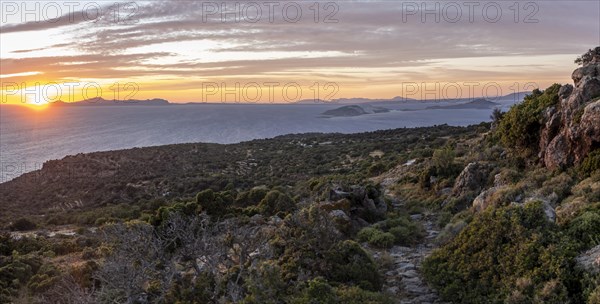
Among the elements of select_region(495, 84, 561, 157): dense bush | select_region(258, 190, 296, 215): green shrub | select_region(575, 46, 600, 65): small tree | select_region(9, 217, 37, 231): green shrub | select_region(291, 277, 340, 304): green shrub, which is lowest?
select_region(9, 217, 37, 231): green shrub

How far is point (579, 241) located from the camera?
8164 millimetres

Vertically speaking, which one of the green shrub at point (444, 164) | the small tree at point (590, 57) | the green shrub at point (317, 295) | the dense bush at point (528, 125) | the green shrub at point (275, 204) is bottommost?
the green shrub at point (275, 204)

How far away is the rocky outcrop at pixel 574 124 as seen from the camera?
43.7ft

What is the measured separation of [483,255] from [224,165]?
3956 centimetres

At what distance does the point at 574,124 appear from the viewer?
14.1 metres

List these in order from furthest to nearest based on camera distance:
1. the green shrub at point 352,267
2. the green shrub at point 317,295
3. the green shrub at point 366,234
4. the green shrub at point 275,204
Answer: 1. the green shrub at point 275,204
2. the green shrub at point 366,234
3. the green shrub at point 352,267
4. the green shrub at point 317,295

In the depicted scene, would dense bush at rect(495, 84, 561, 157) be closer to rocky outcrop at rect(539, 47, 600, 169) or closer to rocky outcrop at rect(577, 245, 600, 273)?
rocky outcrop at rect(539, 47, 600, 169)

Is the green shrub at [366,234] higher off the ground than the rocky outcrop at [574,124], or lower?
lower

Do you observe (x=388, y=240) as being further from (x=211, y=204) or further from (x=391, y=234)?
(x=211, y=204)

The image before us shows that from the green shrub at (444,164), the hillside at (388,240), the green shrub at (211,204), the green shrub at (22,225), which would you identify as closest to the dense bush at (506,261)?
the hillside at (388,240)

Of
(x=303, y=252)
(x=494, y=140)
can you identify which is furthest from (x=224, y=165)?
(x=303, y=252)

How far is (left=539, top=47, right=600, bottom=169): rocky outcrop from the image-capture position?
43.7 feet

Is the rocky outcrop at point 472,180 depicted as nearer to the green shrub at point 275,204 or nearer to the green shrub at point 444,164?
the green shrub at point 444,164

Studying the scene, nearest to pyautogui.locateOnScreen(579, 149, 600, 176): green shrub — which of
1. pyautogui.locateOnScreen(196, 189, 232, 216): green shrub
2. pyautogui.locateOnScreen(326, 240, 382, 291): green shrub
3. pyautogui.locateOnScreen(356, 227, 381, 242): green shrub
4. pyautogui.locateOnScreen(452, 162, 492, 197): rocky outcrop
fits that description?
pyautogui.locateOnScreen(452, 162, 492, 197): rocky outcrop
